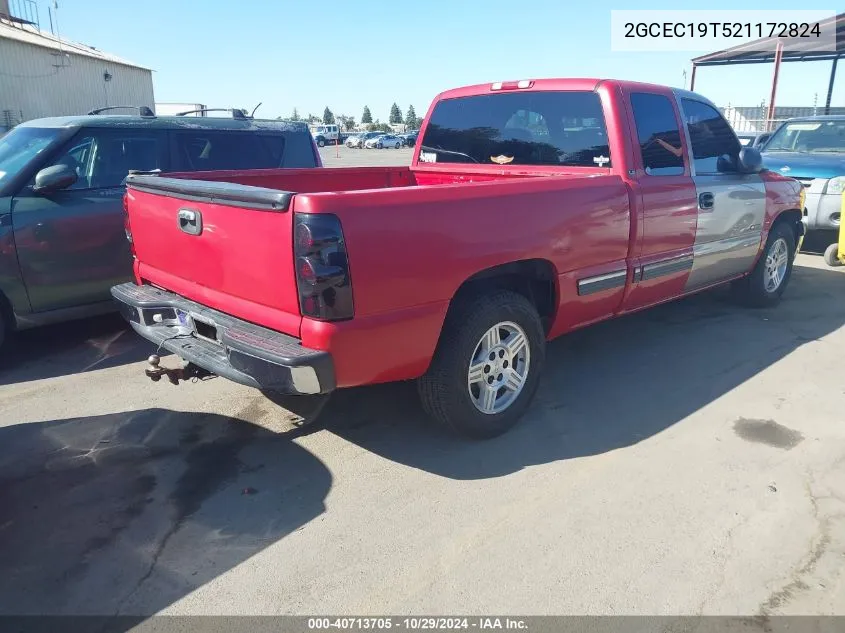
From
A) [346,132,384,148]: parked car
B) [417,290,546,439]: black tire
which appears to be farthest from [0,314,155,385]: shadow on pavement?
[346,132,384,148]: parked car

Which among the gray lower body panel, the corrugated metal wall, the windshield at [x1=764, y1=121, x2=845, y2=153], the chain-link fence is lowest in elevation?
the gray lower body panel

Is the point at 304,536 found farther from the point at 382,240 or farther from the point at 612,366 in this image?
the point at 612,366

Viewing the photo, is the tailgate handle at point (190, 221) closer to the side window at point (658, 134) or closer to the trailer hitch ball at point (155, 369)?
the trailer hitch ball at point (155, 369)

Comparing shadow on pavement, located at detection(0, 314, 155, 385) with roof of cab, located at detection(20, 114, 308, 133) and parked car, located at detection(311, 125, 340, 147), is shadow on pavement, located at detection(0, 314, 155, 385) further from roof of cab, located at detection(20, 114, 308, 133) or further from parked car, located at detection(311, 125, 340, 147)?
parked car, located at detection(311, 125, 340, 147)

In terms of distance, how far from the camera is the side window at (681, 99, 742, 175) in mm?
4809

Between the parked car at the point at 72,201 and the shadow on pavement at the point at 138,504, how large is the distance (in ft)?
4.73

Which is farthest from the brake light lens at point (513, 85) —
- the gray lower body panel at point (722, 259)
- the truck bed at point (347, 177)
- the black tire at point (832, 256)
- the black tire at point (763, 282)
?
the black tire at point (832, 256)

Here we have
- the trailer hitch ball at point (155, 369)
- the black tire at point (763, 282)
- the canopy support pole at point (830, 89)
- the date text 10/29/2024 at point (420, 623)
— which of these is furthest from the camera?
the canopy support pole at point (830, 89)

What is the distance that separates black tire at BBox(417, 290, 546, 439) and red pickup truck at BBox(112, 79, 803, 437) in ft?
0.04

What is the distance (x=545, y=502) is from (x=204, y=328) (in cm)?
189

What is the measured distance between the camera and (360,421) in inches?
150

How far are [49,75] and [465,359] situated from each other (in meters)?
30.6

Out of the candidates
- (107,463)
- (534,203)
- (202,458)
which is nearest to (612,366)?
(534,203)

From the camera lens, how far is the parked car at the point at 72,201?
4656 millimetres
